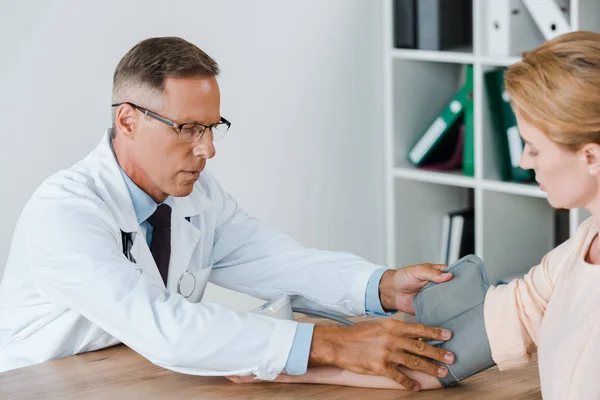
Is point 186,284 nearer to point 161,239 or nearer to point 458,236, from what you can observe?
point 161,239

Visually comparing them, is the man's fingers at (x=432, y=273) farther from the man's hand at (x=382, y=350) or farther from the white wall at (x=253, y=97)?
the white wall at (x=253, y=97)

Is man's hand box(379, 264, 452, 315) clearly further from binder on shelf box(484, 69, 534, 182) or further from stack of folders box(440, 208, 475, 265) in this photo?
stack of folders box(440, 208, 475, 265)

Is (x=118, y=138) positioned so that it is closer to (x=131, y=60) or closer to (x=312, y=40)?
(x=131, y=60)

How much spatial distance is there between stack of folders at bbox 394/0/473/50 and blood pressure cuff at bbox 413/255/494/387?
190 centimetres

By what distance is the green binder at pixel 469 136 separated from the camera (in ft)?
11.2

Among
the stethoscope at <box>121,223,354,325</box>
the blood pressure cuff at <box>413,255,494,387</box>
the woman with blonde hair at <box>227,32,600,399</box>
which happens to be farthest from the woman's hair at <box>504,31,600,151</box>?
the stethoscope at <box>121,223,354,325</box>

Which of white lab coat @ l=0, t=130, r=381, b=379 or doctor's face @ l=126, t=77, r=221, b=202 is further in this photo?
doctor's face @ l=126, t=77, r=221, b=202

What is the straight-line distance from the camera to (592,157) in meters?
1.33

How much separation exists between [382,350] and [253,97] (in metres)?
1.87

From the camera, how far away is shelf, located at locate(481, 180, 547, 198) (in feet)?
10.5

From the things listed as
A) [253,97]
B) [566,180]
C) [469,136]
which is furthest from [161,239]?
[469,136]

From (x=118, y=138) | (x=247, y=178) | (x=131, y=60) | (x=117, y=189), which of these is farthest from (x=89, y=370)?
(x=247, y=178)

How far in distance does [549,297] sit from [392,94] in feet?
7.13

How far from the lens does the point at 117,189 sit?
195 cm
